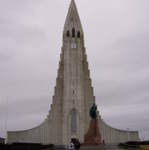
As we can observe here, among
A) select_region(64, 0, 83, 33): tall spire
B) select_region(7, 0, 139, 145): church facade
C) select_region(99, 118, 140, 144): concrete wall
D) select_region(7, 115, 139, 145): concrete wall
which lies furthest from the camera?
select_region(64, 0, 83, 33): tall spire

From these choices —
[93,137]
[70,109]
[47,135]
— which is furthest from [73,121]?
[93,137]

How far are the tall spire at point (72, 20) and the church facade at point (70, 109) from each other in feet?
9.06

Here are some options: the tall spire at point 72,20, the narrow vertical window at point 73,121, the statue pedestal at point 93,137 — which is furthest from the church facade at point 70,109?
the statue pedestal at point 93,137

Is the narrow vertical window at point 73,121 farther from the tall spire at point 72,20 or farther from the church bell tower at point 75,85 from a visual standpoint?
the tall spire at point 72,20

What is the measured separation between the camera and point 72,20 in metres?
58.4

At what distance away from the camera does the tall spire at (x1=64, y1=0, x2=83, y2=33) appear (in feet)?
189

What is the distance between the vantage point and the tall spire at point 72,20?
57625 millimetres

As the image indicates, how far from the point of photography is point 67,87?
5216 centimetres

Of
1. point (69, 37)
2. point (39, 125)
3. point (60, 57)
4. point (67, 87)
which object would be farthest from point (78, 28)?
point (39, 125)

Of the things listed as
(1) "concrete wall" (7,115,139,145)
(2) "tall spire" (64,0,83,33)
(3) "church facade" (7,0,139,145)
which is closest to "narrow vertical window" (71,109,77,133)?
(3) "church facade" (7,0,139,145)

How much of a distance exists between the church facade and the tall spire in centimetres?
276

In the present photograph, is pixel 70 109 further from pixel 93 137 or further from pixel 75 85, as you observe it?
pixel 93 137

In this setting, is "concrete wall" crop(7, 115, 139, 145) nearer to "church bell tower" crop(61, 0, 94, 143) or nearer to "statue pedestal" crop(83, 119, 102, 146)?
"church bell tower" crop(61, 0, 94, 143)

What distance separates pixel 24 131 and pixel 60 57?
16075 millimetres
